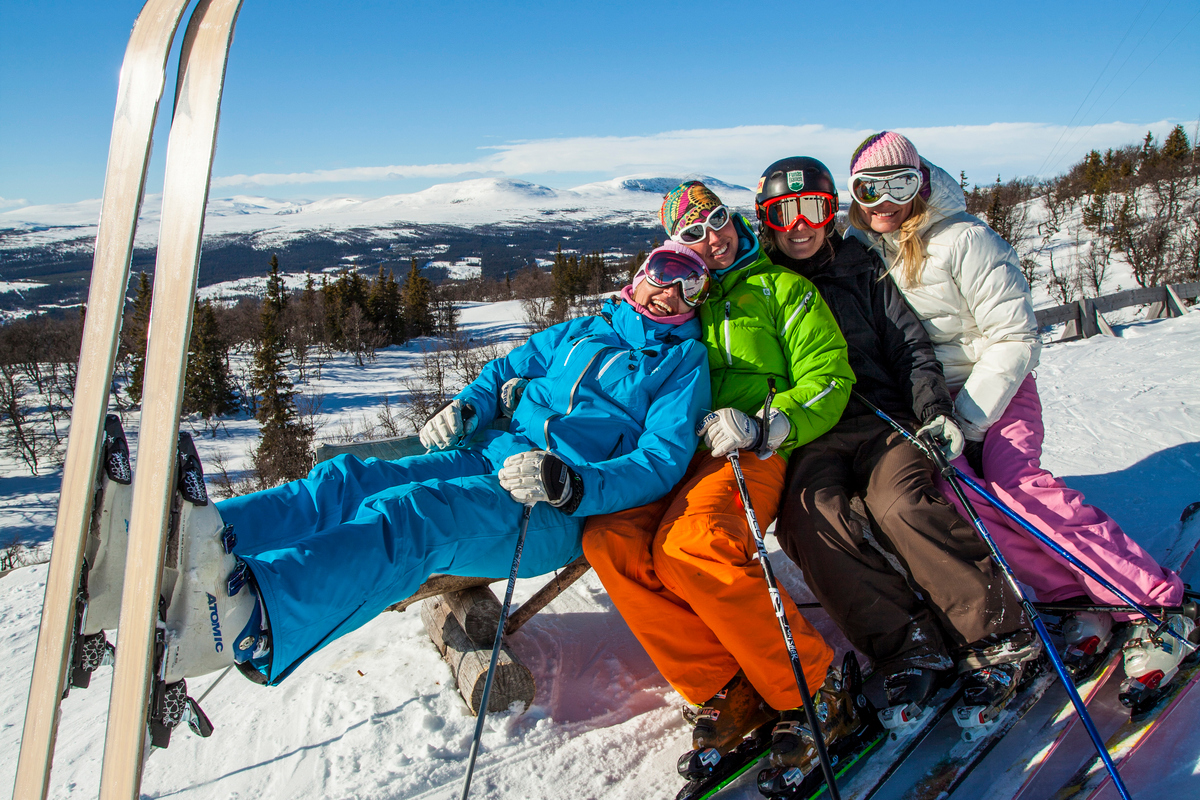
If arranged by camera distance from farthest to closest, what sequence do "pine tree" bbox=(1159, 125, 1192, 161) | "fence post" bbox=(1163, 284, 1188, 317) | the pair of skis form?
1. "pine tree" bbox=(1159, 125, 1192, 161)
2. "fence post" bbox=(1163, 284, 1188, 317)
3. the pair of skis

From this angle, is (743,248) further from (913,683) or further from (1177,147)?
(1177,147)

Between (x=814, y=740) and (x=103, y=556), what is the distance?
1828 millimetres

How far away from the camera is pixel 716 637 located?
208 cm

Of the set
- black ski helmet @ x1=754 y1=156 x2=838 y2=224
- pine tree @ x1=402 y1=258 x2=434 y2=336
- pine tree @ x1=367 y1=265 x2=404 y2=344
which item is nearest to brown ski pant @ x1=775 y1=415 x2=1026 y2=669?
black ski helmet @ x1=754 y1=156 x2=838 y2=224

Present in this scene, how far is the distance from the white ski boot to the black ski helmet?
1931mm

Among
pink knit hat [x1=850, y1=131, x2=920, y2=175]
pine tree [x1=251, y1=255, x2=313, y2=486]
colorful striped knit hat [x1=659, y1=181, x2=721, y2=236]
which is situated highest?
pink knit hat [x1=850, y1=131, x2=920, y2=175]

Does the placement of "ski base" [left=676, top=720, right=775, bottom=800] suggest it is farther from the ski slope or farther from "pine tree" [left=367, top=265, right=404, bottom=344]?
"pine tree" [left=367, top=265, right=404, bottom=344]

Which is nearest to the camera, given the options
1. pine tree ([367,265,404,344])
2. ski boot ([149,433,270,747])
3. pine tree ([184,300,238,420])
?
ski boot ([149,433,270,747])

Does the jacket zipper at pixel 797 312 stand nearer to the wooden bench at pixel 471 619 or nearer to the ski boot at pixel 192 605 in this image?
the wooden bench at pixel 471 619

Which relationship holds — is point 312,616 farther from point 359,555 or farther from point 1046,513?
point 1046,513

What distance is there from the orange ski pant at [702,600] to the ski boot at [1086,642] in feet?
3.09

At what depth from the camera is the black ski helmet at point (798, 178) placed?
2.83 m

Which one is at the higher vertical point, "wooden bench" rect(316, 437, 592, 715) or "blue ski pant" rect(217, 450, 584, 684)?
"blue ski pant" rect(217, 450, 584, 684)

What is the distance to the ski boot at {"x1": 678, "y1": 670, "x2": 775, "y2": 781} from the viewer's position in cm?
194
